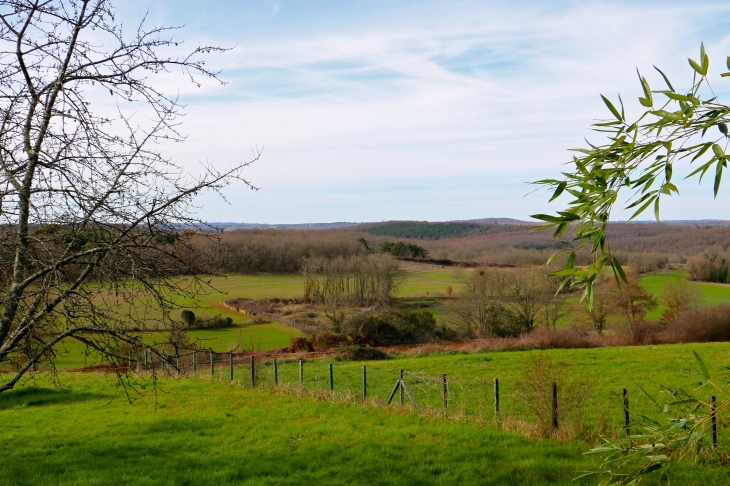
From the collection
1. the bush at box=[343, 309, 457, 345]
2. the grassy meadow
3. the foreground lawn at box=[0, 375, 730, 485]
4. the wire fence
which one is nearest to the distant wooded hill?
the bush at box=[343, 309, 457, 345]

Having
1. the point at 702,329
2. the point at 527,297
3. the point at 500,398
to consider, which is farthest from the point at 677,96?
the point at 527,297

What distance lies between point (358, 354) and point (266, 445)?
24307 millimetres

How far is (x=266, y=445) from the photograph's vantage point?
32.2 feet

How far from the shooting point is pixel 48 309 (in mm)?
5223

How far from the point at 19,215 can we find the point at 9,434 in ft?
28.7

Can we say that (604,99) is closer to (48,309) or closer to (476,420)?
(48,309)

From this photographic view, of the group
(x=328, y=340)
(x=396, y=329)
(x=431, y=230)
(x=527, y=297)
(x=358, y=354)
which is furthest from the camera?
(x=431, y=230)

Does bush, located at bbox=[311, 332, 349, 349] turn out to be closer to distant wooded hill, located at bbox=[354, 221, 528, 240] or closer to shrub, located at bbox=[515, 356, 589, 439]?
shrub, located at bbox=[515, 356, 589, 439]

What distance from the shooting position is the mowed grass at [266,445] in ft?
25.9

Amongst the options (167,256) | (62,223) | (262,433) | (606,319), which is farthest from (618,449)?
(606,319)

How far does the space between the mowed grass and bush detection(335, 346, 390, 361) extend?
54.5 feet

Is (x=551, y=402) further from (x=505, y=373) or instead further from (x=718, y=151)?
(x=505, y=373)

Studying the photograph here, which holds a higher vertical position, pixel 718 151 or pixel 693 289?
pixel 718 151

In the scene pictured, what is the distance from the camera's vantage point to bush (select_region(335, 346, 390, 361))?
33.5 m
